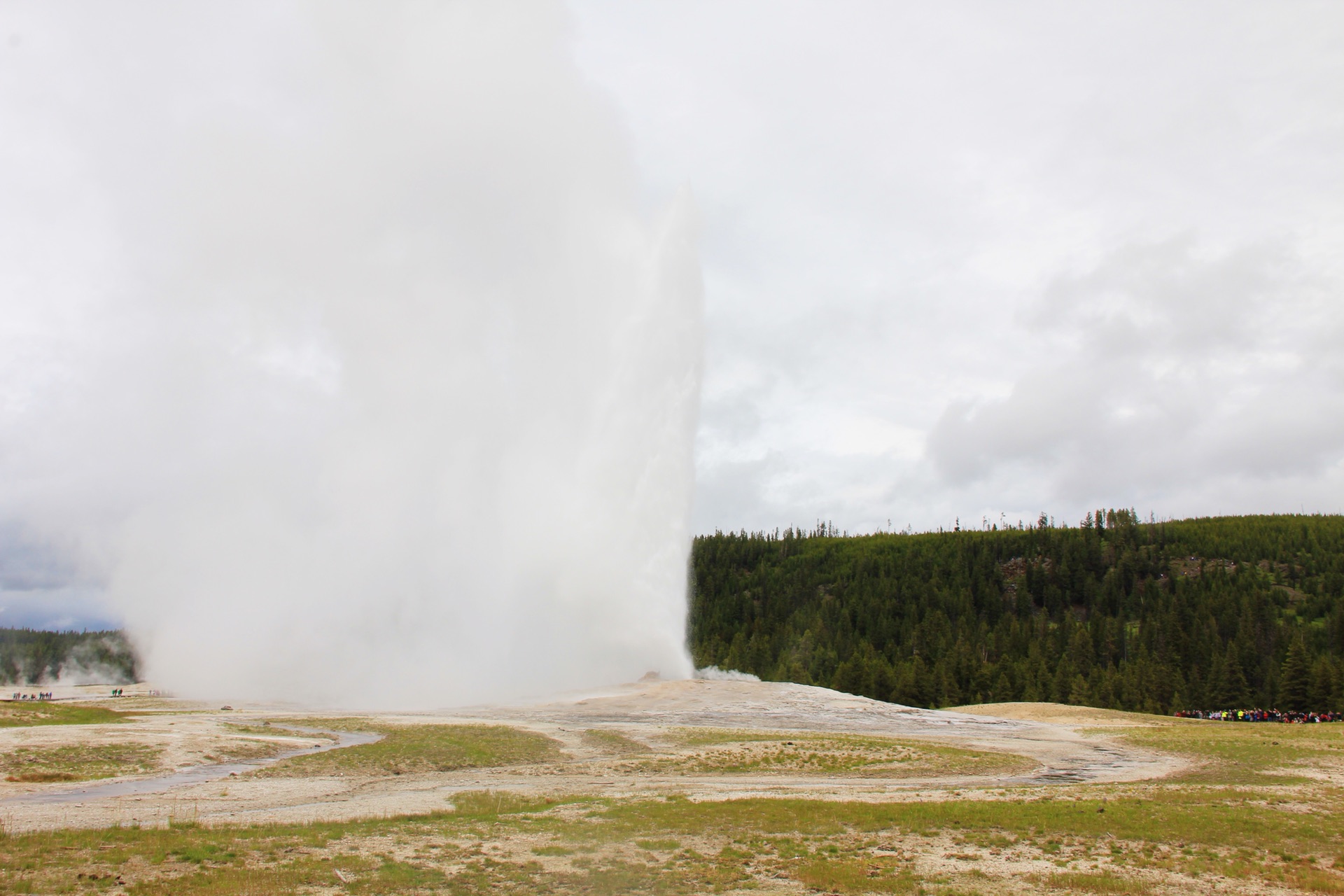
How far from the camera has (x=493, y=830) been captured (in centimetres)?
1850

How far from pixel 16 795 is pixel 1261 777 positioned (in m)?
40.1

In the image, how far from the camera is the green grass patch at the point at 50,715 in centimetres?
3716

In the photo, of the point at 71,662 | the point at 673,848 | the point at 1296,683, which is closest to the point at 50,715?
the point at 673,848

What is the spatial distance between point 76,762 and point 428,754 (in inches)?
454

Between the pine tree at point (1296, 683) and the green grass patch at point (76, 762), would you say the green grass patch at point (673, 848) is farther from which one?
the pine tree at point (1296, 683)

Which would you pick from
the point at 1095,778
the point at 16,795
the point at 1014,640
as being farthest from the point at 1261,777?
the point at 1014,640

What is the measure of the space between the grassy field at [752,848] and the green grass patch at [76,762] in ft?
36.5

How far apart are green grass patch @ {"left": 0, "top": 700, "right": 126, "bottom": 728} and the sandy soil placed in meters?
1.85

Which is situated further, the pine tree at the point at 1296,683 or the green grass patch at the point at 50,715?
the pine tree at the point at 1296,683

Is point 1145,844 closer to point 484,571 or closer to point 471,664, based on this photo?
point 471,664

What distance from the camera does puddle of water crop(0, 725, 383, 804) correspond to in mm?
22297

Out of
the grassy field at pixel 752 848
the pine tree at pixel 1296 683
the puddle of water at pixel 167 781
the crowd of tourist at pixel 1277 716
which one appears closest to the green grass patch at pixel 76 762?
the puddle of water at pixel 167 781

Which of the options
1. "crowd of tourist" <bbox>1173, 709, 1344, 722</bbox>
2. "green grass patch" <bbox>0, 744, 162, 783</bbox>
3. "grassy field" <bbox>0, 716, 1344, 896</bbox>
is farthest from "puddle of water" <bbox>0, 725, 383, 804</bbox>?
"crowd of tourist" <bbox>1173, 709, 1344, 722</bbox>

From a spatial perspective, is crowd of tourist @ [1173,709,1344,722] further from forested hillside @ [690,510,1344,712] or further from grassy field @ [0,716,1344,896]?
grassy field @ [0,716,1344,896]
